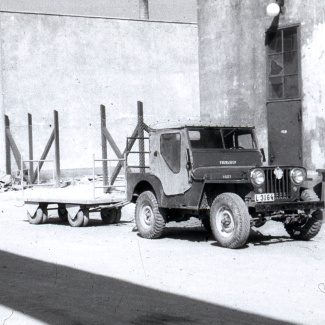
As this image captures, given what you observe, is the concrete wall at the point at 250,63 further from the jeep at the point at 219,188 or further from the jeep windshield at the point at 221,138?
the jeep at the point at 219,188

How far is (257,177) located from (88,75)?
63.2 feet

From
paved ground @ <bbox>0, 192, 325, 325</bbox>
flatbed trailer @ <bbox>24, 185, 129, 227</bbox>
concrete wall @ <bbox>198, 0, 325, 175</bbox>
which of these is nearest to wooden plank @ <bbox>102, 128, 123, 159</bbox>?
concrete wall @ <bbox>198, 0, 325, 175</bbox>

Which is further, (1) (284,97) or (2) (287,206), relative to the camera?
(1) (284,97)

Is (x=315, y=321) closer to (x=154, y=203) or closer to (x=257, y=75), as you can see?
(x=154, y=203)

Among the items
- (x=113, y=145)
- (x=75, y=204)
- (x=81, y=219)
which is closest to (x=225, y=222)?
(x=81, y=219)

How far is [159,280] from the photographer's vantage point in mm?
8141

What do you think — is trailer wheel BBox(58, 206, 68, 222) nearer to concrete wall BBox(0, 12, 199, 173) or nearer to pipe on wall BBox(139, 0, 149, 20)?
concrete wall BBox(0, 12, 199, 173)

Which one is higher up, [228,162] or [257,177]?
[228,162]

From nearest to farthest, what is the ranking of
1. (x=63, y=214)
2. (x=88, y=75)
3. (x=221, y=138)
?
(x=221, y=138)
(x=63, y=214)
(x=88, y=75)

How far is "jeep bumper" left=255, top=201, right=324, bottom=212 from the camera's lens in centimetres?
1061

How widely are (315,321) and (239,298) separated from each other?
1.16 metres

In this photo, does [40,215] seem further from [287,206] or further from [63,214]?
[287,206]

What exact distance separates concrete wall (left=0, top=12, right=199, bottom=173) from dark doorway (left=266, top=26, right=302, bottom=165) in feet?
40.4

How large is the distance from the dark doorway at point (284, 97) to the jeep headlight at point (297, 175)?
5.45 metres
